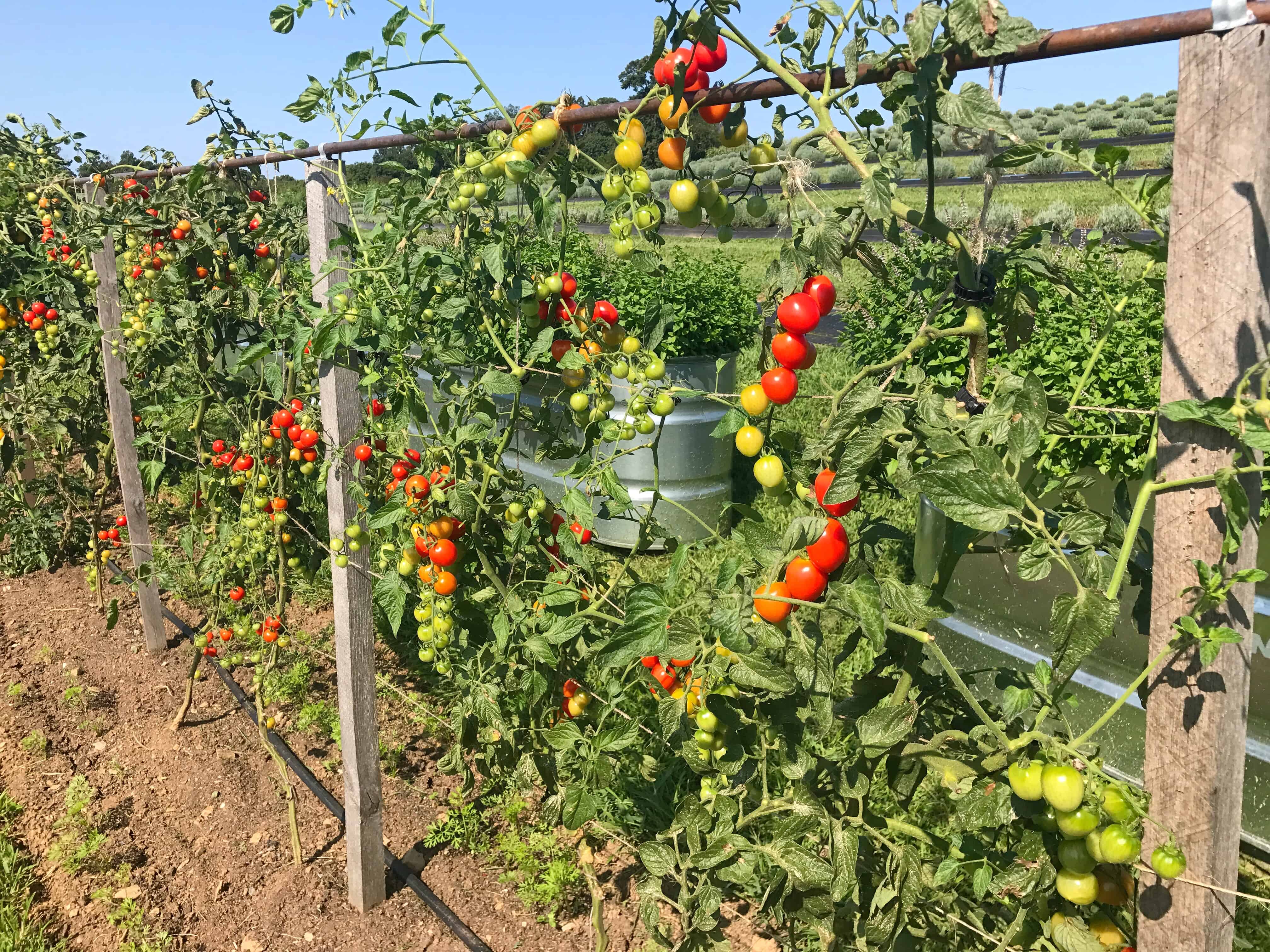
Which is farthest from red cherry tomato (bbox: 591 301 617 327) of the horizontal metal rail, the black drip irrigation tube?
the black drip irrigation tube

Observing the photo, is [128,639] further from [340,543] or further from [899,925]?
[899,925]

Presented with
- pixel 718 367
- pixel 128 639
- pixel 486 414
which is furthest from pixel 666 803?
pixel 128 639

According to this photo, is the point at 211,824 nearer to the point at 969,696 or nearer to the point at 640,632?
the point at 640,632

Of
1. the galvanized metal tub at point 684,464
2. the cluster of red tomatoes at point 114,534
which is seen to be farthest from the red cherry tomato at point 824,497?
the cluster of red tomatoes at point 114,534

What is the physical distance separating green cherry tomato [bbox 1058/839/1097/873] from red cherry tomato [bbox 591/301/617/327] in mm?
1016

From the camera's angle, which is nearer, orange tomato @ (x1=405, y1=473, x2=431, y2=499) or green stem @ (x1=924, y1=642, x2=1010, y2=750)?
green stem @ (x1=924, y1=642, x2=1010, y2=750)

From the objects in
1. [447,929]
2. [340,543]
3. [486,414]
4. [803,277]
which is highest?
[803,277]

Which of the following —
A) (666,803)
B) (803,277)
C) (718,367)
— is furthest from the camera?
(718,367)

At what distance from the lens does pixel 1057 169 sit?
1162mm

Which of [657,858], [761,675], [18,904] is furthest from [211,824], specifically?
[761,675]

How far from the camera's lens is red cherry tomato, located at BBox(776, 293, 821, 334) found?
1.00 metres

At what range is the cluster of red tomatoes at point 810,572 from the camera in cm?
105

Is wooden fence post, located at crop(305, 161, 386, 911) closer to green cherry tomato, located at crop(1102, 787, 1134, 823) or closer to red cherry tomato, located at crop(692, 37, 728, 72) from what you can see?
red cherry tomato, located at crop(692, 37, 728, 72)

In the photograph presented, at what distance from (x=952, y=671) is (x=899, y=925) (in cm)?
46
